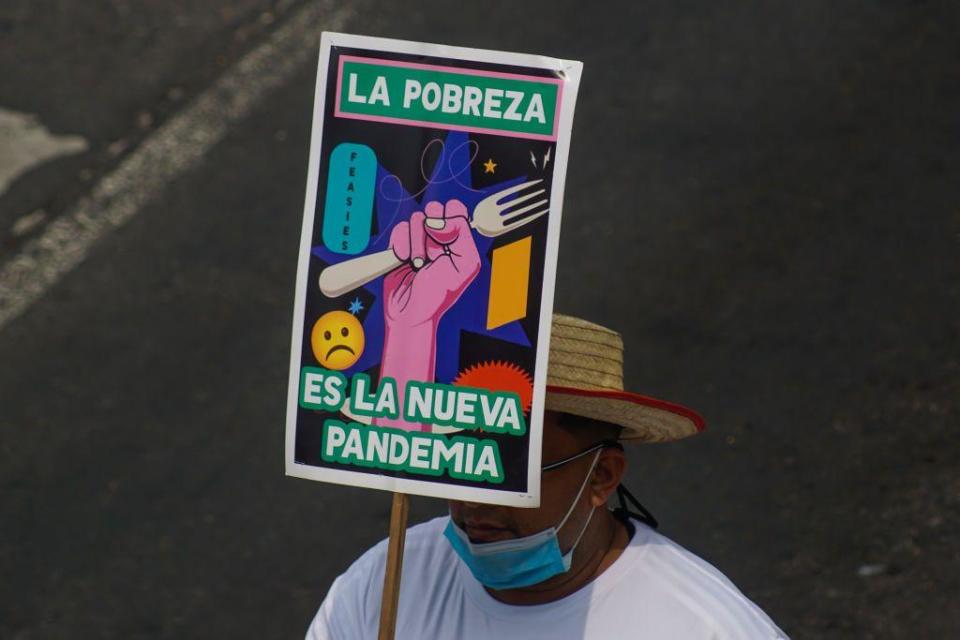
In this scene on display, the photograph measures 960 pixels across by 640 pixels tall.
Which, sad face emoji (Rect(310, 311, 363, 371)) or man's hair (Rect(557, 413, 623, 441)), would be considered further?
man's hair (Rect(557, 413, 623, 441))

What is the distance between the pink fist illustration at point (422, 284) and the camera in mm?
3053

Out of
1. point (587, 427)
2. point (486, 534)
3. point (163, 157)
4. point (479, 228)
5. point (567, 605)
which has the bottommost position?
point (567, 605)

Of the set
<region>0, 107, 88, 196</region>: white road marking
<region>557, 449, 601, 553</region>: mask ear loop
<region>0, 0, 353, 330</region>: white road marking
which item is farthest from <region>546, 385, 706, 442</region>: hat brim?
<region>0, 107, 88, 196</region>: white road marking

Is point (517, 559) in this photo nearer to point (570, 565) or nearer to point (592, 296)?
point (570, 565)

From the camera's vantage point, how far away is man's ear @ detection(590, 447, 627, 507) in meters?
3.47

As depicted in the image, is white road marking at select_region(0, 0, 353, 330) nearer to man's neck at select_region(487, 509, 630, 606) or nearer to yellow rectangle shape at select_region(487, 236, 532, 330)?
man's neck at select_region(487, 509, 630, 606)

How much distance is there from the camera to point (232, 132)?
7.69 m

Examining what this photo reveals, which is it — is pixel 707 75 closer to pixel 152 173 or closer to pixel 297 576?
pixel 152 173

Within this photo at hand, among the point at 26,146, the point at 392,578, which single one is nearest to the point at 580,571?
the point at 392,578

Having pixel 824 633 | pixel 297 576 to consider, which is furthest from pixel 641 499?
pixel 297 576

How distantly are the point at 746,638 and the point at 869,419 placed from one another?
117 inches

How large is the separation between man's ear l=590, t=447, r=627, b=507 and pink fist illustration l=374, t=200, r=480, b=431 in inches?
22.6

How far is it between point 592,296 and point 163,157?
7.97ft

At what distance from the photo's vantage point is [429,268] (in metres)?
3.06
